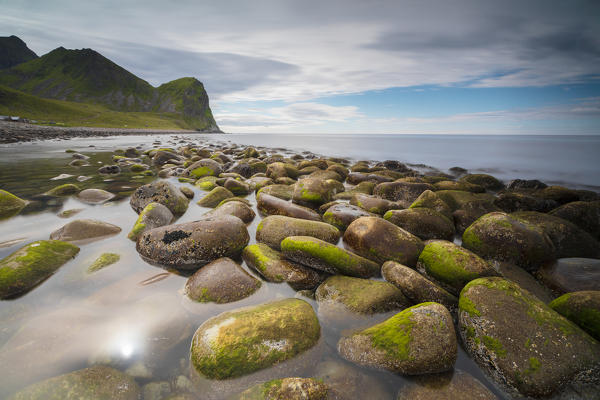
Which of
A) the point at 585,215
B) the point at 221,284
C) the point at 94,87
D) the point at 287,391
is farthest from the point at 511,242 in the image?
the point at 94,87

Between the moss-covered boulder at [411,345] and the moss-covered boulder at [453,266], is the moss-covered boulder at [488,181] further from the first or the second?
the moss-covered boulder at [411,345]

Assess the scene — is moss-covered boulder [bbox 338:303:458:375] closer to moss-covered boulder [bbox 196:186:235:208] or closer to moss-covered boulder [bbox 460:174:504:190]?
moss-covered boulder [bbox 196:186:235:208]

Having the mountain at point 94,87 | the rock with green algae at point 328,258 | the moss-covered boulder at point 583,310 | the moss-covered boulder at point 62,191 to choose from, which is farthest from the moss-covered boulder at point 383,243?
the mountain at point 94,87

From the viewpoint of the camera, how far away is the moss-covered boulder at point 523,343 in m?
2.59

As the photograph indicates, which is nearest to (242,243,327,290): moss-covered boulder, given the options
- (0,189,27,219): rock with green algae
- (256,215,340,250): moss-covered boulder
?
(256,215,340,250): moss-covered boulder

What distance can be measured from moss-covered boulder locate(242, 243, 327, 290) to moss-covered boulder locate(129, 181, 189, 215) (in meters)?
3.75

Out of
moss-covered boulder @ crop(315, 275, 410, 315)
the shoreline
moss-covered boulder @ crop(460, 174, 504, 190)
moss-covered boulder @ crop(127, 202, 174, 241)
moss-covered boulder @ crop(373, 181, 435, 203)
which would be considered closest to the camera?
moss-covered boulder @ crop(315, 275, 410, 315)

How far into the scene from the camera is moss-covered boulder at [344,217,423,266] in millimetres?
4734

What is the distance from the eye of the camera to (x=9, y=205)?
23.4 feet

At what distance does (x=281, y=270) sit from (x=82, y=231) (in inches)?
179

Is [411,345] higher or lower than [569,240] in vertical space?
lower

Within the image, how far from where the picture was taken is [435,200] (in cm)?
689

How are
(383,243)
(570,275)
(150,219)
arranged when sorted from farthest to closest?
(150,219), (383,243), (570,275)

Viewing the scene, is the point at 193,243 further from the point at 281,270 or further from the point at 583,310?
the point at 583,310
